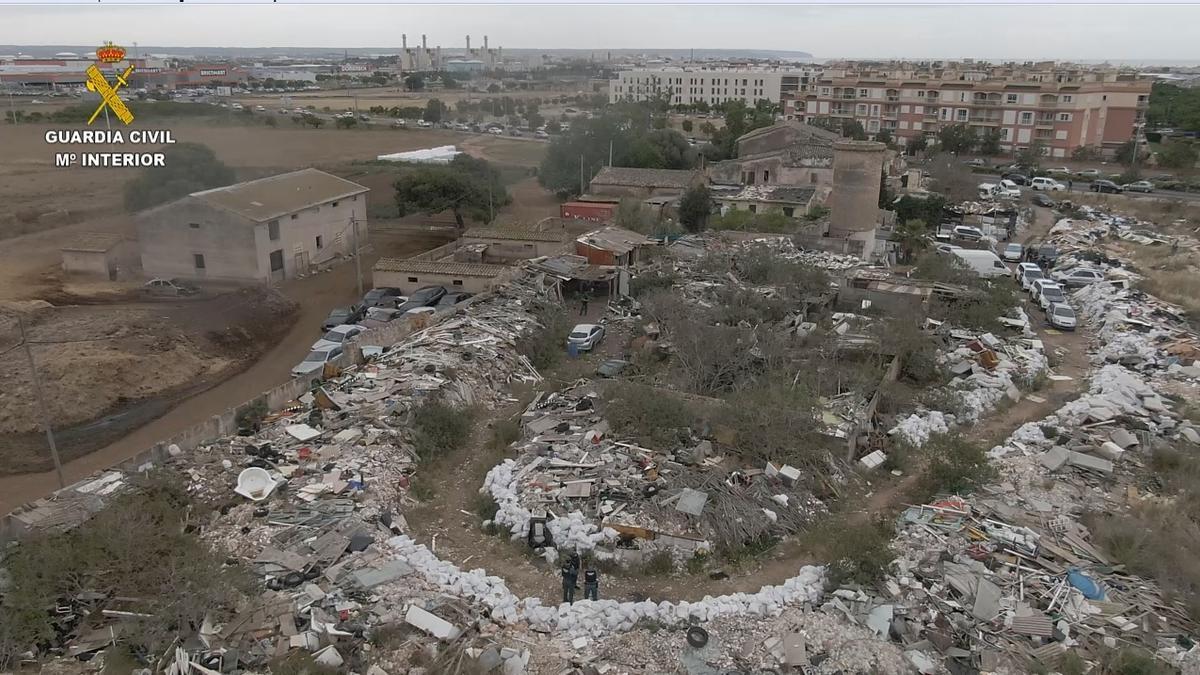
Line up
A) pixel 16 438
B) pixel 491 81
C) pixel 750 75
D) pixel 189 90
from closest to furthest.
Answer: pixel 16 438
pixel 189 90
pixel 491 81
pixel 750 75

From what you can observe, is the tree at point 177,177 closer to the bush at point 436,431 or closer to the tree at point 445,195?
the tree at point 445,195

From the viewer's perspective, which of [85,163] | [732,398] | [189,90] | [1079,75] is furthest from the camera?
[189,90]

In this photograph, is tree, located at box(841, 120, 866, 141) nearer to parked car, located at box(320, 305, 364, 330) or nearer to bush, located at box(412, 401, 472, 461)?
parked car, located at box(320, 305, 364, 330)

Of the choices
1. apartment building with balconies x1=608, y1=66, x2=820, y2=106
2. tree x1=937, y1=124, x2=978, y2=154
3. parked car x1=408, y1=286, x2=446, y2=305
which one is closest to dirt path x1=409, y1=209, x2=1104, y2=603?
parked car x1=408, y1=286, x2=446, y2=305

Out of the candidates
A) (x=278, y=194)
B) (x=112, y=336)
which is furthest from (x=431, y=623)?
(x=278, y=194)

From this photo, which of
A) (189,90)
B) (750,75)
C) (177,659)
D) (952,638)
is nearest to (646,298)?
(952,638)

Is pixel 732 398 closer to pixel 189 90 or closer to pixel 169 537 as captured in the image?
pixel 169 537

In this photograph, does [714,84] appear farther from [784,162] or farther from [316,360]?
[316,360]
